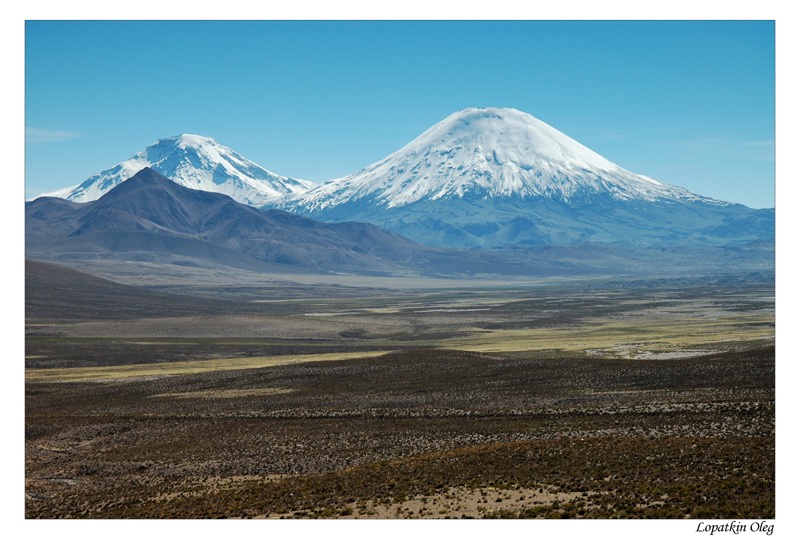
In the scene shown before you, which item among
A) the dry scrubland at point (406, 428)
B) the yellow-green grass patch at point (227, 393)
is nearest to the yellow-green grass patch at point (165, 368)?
the dry scrubland at point (406, 428)

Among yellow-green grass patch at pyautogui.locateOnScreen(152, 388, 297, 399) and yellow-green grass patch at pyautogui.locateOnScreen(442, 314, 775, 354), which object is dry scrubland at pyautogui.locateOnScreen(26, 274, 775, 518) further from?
yellow-green grass patch at pyautogui.locateOnScreen(442, 314, 775, 354)

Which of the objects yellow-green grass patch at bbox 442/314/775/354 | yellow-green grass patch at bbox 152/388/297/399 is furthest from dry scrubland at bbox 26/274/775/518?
yellow-green grass patch at bbox 442/314/775/354

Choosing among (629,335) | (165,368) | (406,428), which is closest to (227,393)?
(165,368)

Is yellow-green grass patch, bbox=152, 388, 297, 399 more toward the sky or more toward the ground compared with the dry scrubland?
more toward the ground

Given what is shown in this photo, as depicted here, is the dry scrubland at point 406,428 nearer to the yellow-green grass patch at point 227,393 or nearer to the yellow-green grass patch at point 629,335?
the yellow-green grass patch at point 227,393

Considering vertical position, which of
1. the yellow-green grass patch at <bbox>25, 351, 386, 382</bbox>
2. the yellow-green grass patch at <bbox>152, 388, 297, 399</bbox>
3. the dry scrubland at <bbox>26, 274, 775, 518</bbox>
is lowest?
the yellow-green grass patch at <bbox>25, 351, 386, 382</bbox>

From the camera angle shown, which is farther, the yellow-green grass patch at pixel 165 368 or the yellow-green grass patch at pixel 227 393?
the yellow-green grass patch at pixel 165 368
